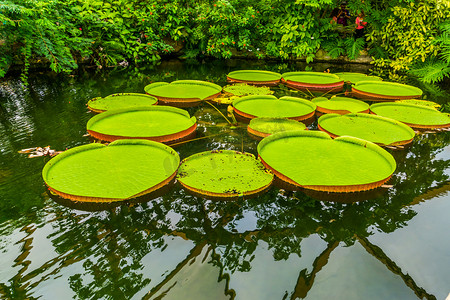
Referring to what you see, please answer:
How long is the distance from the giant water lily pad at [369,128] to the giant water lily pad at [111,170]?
5.52 feet

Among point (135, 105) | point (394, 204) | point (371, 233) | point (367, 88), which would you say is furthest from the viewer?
point (367, 88)

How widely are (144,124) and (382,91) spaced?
3412mm

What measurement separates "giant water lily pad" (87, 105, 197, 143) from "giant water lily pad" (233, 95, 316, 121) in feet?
2.30

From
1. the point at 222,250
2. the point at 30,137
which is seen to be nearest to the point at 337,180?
the point at 222,250

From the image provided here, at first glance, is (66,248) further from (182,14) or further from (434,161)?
A: (182,14)

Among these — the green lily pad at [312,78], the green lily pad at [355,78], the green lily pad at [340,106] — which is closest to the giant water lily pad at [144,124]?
the green lily pad at [340,106]

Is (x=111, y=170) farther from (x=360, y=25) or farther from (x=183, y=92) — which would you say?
(x=360, y=25)

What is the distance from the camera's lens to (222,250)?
1.62 meters

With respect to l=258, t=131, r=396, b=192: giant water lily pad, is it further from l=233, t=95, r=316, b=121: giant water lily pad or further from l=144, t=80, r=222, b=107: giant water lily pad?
l=144, t=80, r=222, b=107: giant water lily pad

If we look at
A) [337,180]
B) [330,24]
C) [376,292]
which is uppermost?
[330,24]

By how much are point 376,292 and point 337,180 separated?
0.82m

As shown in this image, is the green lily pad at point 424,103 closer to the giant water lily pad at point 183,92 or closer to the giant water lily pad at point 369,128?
the giant water lily pad at point 369,128

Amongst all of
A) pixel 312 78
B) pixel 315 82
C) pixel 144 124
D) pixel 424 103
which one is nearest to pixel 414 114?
pixel 424 103

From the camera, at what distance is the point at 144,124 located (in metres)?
2.90
